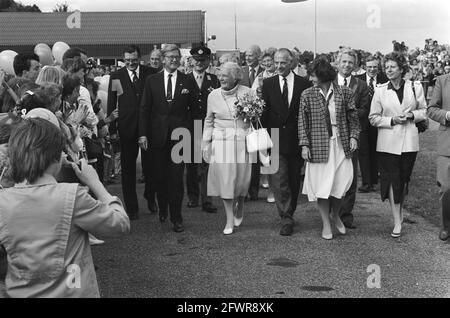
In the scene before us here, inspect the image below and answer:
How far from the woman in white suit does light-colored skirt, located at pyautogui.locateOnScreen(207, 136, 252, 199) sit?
1655 mm

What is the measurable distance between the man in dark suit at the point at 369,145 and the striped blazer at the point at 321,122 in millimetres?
2774

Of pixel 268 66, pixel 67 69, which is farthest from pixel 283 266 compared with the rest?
pixel 268 66

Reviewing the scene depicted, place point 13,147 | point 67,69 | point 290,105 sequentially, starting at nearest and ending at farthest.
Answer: point 13,147 < point 67,69 < point 290,105

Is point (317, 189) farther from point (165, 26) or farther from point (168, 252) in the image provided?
point (165, 26)

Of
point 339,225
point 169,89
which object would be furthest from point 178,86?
point 339,225

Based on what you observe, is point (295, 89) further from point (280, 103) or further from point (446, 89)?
point (446, 89)

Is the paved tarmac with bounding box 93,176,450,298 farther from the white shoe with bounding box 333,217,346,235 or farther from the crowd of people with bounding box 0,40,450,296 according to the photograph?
the crowd of people with bounding box 0,40,450,296

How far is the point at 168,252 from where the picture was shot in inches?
287

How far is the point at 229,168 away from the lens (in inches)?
326

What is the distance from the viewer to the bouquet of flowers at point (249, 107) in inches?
318

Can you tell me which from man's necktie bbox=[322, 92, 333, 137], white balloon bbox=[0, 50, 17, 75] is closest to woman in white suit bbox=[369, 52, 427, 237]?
man's necktie bbox=[322, 92, 333, 137]

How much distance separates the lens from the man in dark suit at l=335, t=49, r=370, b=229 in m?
8.61

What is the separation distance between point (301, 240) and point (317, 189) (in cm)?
63

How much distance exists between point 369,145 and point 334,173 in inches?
122
